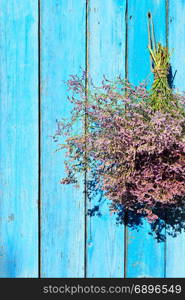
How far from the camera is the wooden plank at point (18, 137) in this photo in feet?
5.15

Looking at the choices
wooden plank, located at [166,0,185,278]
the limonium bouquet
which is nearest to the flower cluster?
the limonium bouquet

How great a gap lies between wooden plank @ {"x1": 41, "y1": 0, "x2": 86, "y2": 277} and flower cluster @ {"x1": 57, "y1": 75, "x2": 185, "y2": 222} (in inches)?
3.8

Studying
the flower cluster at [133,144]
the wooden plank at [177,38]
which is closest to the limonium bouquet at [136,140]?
the flower cluster at [133,144]

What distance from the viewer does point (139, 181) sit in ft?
4.56

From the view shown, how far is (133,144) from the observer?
128cm

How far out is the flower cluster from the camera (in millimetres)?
1288

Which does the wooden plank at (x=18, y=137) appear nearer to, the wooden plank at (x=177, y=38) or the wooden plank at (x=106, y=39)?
the wooden plank at (x=106, y=39)

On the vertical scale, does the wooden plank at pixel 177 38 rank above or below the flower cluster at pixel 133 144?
above

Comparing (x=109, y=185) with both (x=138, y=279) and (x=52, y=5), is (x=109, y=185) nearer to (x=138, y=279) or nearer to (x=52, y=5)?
(x=138, y=279)

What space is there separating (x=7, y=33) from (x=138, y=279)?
1202 millimetres

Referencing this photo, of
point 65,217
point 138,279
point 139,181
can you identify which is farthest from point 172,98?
point 138,279

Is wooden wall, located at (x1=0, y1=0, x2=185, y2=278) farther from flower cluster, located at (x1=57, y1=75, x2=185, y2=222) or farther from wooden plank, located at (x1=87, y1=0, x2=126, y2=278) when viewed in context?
flower cluster, located at (x1=57, y1=75, x2=185, y2=222)

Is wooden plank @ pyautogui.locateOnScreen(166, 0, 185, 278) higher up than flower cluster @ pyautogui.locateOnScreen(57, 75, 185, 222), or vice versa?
wooden plank @ pyautogui.locateOnScreen(166, 0, 185, 278)

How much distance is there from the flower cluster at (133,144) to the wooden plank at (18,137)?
185 millimetres
